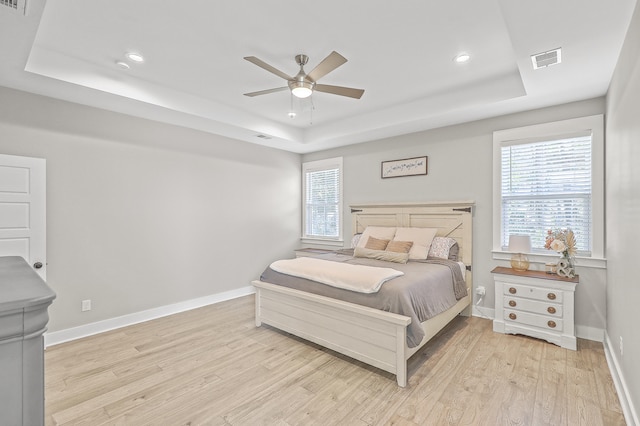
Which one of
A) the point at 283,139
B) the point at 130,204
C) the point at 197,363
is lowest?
the point at 197,363

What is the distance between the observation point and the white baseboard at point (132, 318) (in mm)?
3293

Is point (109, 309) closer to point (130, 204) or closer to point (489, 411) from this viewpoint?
point (130, 204)

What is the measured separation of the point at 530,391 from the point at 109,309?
13.9ft

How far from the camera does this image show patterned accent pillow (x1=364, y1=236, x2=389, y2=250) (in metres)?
4.27

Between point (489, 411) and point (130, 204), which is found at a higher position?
point (130, 204)

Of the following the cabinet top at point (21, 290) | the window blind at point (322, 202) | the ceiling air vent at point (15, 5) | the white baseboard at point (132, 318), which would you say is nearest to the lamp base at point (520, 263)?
the window blind at point (322, 202)

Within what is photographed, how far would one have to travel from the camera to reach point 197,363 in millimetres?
2852

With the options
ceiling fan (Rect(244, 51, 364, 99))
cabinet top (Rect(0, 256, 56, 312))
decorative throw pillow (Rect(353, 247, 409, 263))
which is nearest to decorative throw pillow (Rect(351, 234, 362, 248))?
decorative throw pillow (Rect(353, 247, 409, 263))

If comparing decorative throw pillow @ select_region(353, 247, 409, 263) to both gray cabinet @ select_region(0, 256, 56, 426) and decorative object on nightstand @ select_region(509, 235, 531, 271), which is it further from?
gray cabinet @ select_region(0, 256, 56, 426)

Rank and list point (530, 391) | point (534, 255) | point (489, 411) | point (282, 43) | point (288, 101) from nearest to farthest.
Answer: point (489, 411) < point (530, 391) < point (282, 43) < point (534, 255) < point (288, 101)

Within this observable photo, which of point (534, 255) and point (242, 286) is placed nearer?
point (534, 255)

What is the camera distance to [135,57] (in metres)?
2.89

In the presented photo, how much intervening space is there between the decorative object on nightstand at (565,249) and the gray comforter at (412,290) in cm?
96

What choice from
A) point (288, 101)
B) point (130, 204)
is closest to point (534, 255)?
point (288, 101)
